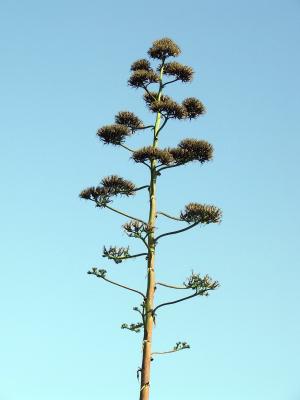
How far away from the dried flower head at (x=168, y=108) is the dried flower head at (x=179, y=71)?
3.14ft

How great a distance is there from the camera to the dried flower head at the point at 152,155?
16.3 m

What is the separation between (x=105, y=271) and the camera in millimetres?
15508

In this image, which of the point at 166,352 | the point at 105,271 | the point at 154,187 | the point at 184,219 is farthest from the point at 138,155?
the point at 166,352

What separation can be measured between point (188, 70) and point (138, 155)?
303cm

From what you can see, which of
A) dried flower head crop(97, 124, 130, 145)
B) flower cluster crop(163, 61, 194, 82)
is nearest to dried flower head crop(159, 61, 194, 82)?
flower cluster crop(163, 61, 194, 82)

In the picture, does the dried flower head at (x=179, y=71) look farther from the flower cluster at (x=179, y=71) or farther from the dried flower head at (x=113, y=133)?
the dried flower head at (x=113, y=133)

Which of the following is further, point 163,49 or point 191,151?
point 163,49

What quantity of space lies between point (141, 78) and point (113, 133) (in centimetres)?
183

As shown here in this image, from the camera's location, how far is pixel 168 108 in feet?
56.2

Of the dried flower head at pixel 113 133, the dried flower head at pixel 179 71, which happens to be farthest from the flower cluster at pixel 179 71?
the dried flower head at pixel 113 133

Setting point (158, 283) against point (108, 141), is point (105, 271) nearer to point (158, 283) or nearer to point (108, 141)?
point (158, 283)

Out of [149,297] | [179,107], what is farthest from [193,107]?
[149,297]

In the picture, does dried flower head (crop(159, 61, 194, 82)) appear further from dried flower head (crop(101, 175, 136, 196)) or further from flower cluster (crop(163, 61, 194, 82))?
dried flower head (crop(101, 175, 136, 196))

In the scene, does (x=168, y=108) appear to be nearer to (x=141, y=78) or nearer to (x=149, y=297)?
(x=141, y=78)
